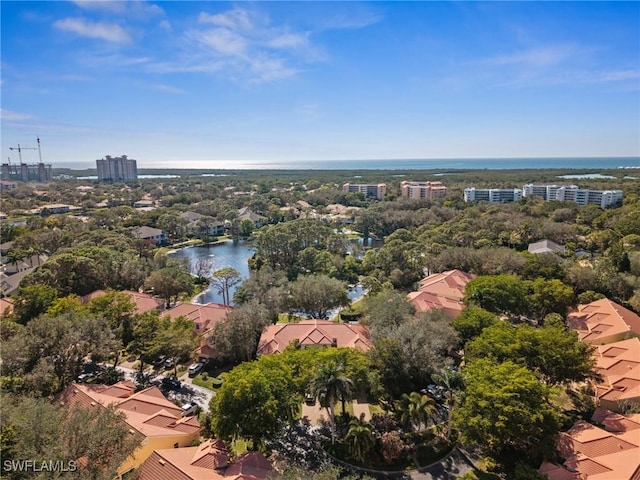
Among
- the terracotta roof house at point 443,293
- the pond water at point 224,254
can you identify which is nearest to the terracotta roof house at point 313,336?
the terracotta roof house at point 443,293

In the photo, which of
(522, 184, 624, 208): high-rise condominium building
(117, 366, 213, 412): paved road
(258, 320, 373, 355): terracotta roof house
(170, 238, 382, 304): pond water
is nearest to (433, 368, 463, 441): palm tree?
Answer: (258, 320, 373, 355): terracotta roof house

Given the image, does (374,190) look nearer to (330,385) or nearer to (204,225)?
(204,225)

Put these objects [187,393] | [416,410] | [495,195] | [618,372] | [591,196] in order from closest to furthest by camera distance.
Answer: [416,410] → [618,372] → [187,393] → [591,196] → [495,195]

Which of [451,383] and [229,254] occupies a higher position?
[451,383]

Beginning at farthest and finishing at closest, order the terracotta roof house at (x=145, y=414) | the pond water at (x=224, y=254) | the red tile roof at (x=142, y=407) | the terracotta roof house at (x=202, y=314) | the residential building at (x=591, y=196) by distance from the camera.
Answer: the residential building at (x=591, y=196), the pond water at (x=224, y=254), the terracotta roof house at (x=202, y=314), the red tile roof at (x=142, y=407), the terracotta roof house at (x=145, y=414)

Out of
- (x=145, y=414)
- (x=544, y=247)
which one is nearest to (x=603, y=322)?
(x=544, y=247)

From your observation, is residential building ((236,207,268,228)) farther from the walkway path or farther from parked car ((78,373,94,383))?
the walkway path

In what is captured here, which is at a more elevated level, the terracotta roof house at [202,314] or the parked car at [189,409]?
the terracotta roof house at [202,314]

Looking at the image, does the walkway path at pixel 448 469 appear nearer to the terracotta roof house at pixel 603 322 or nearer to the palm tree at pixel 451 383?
the palm tree at pixel 451 383
